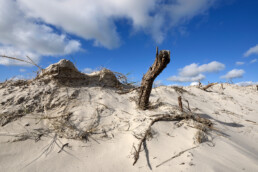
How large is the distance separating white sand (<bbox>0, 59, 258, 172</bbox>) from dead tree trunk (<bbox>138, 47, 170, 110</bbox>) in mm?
257

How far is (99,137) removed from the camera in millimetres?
2586

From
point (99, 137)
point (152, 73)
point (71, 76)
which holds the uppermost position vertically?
point (71, 76)

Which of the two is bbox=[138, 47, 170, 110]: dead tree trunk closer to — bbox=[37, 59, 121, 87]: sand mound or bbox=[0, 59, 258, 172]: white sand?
bbox=[0, 59, 258, 172]: white sand

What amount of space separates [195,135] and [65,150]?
2165mm

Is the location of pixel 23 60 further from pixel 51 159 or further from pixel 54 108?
pixel 51 159

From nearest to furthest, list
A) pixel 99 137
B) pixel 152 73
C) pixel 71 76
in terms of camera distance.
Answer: pixel 99 137, pixel 152 73, pixel 71 76

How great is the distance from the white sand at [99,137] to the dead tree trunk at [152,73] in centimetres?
26

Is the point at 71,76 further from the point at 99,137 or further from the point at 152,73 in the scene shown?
the point at 152,73

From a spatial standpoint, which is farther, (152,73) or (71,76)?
(71,76)

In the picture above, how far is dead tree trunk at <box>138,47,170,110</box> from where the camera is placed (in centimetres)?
282

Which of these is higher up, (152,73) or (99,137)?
(152,73)

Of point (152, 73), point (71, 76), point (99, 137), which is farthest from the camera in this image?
point (71, 76)

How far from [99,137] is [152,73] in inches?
65.0

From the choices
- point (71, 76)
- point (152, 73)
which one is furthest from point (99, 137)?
point (71, 76)
